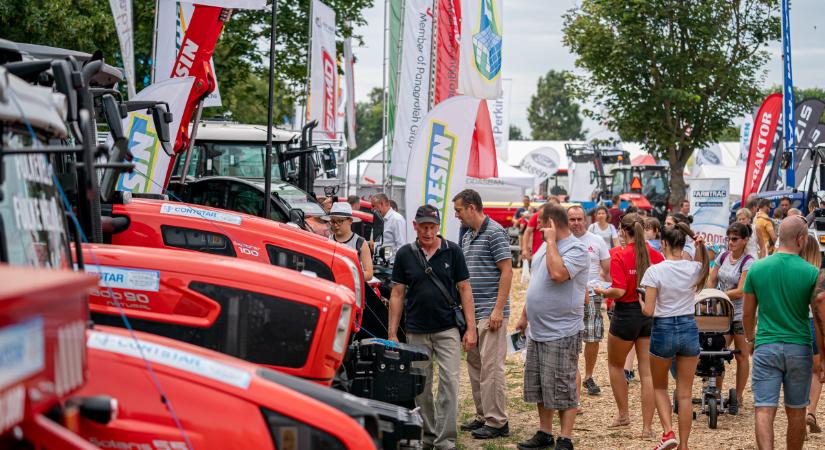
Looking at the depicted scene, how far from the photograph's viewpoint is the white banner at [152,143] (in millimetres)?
11750

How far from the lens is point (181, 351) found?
14.3 feet

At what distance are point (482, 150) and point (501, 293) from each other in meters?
6.15

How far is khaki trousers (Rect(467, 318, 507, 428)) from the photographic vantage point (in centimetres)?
912

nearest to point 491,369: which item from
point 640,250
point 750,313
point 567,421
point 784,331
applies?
point 567,421

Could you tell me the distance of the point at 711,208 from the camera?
1772 centimetres

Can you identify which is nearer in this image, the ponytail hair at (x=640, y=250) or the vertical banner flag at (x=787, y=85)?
the ponytail hair at (x=640, y=250)

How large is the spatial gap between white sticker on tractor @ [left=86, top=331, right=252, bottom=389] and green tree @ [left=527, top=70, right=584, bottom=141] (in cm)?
12032

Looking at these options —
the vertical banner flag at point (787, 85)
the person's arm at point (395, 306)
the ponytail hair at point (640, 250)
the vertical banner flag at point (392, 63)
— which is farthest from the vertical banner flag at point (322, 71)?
the person's arm at point (395, 306)

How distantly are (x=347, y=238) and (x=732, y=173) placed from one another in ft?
137

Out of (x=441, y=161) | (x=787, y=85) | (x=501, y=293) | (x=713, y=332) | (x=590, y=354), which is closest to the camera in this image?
(x=501, y=293)

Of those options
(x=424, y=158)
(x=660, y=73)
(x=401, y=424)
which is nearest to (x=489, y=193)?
(x=660, y=73)

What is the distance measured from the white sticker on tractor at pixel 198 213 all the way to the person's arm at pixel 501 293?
88.0 inches

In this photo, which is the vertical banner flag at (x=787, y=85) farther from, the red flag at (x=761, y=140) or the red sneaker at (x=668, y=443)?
the red sneaker at (x=668, y=443)

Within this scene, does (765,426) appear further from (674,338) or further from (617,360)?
(617,360)
